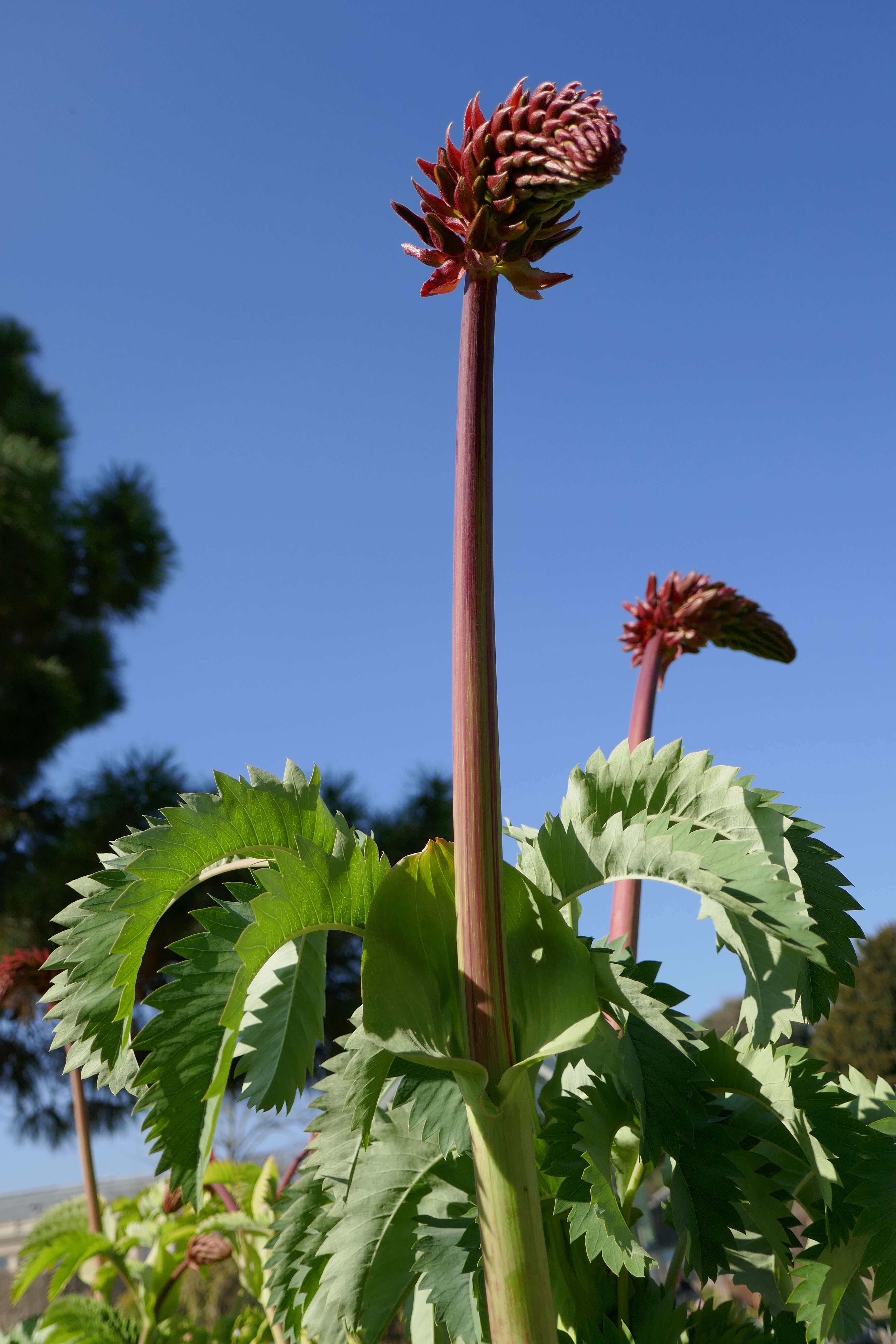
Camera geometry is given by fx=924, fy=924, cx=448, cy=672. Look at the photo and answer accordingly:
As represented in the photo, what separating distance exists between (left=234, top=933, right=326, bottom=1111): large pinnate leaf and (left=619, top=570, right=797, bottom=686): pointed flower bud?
79 cm

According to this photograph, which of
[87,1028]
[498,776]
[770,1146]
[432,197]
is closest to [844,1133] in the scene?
[770,1146]

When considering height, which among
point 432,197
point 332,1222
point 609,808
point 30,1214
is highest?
point 432,197

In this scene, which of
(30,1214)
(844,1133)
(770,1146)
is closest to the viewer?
(844,1133)

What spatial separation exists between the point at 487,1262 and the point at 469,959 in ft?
0.69

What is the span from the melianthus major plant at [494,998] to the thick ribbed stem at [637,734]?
17 centimetres

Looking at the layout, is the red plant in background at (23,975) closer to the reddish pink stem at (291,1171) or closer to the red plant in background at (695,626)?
the reddish pink stem at (291,1171)

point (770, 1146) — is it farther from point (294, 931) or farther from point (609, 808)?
point (294, 931)

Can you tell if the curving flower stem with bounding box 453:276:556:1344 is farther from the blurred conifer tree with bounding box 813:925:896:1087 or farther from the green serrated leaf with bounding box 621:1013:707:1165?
the blurred conifer tree with bounding box 813:925:896:1087

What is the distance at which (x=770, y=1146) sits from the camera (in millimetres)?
851

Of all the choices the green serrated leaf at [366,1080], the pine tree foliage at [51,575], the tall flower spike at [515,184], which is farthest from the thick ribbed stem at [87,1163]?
the pine tree foliage at [51,575]

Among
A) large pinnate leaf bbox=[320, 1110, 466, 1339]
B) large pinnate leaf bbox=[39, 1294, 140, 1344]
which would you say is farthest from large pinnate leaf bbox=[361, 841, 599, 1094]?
large pinnate leaf bbox=[39, 1294, 140, 1344]

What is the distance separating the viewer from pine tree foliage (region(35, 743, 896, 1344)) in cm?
61

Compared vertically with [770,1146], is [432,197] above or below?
above

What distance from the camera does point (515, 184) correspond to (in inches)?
25.1
